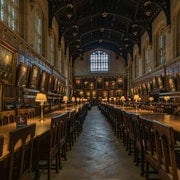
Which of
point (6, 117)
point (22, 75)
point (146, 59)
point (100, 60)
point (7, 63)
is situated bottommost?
point (6, 117)

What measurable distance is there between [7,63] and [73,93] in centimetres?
2979

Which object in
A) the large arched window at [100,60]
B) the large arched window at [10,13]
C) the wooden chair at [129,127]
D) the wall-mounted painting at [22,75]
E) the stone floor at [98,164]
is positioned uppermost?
the large arched window at [100,60]

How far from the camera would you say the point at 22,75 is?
10.8 meters

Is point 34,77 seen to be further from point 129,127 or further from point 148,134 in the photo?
point 148,134

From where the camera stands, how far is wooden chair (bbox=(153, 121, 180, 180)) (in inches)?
100

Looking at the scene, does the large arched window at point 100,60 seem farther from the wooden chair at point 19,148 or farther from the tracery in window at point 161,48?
the wooden chair at point 19,148

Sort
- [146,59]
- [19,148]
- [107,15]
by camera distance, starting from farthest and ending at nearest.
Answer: [146,59] → [107,15] → [19,148]

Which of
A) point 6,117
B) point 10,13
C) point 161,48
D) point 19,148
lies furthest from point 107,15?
point 19,148

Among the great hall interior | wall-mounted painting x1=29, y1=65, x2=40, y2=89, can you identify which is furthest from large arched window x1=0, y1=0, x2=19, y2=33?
wall-mounted painting x1=29, y1=65, x2=40, y2=89

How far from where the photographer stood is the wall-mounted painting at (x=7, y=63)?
885 centimetres

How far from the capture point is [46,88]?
16203 millimetres

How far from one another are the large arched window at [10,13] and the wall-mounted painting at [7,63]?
3.94 ft

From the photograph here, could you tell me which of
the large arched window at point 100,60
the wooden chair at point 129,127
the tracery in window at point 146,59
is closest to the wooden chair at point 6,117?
the wooden chair at point 129,127

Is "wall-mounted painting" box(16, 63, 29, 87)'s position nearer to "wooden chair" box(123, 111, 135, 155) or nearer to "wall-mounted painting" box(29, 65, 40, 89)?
"wall-mounted painting" box(29, 65, 40, 89)
